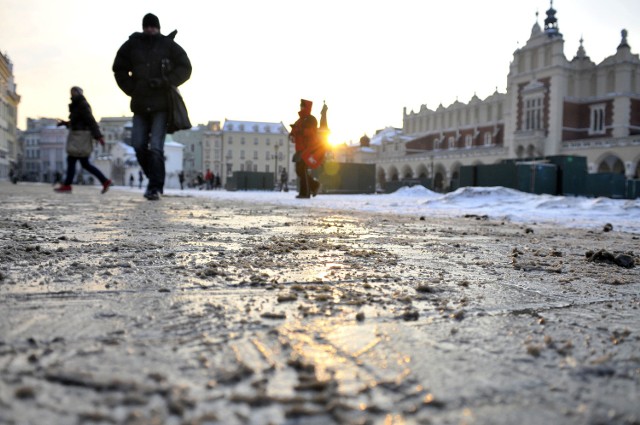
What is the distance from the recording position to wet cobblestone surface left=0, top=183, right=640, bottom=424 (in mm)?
771

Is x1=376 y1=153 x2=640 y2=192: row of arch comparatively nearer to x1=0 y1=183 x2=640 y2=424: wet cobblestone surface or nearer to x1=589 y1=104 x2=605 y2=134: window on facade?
x1=589 y1=104 x2=605 y2=134: window on facade

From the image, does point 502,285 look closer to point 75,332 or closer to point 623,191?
point 75,332

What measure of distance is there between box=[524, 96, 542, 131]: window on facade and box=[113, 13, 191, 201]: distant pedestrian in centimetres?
4689

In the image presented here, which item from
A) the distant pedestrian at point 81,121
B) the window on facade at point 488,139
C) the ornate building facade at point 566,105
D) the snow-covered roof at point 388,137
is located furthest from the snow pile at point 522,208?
the snow-covered roof at point 388,137

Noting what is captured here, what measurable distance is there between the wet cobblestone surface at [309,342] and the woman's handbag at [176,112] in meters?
5.70

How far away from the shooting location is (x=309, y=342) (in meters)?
1.08

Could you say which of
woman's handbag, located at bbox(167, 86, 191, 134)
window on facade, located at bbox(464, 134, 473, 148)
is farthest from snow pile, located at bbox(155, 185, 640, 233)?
window on facade, located at bbox(464, 134, 473, 148)

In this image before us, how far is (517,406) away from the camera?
2.63 ft

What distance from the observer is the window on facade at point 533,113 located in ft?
161

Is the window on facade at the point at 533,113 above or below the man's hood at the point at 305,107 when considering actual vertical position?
above

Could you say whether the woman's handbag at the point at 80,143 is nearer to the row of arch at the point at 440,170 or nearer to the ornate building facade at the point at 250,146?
the row of arch at the point at 440,170

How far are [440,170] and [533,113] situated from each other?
14841 mm

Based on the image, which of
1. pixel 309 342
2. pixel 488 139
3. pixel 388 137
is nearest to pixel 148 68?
pixel 309 342

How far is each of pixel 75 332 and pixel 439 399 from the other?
764mm
